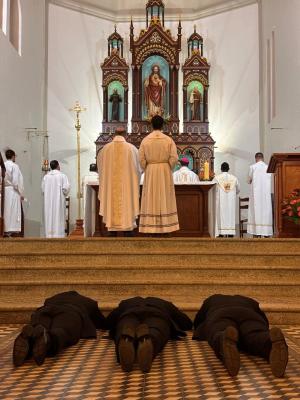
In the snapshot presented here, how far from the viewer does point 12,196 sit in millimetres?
11852

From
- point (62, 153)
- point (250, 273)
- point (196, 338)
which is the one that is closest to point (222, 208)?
point (62, 153)

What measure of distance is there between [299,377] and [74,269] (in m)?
3.16

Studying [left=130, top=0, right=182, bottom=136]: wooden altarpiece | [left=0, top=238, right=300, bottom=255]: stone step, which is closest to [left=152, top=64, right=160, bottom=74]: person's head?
[left=130, top=0, right=182, bottom=136]: wooden altarpiece

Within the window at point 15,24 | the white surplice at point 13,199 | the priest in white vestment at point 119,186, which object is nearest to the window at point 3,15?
the window at point 15,24

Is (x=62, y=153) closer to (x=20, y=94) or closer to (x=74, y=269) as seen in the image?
(x=20, y=94)

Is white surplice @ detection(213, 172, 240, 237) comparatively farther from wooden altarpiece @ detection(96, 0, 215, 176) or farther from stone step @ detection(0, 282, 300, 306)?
stone step @ detection(0, 282, 300, 306)

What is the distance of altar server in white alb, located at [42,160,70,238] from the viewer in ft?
44.4

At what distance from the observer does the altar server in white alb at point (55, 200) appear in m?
13.5

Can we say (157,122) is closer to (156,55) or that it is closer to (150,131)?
(150,131)

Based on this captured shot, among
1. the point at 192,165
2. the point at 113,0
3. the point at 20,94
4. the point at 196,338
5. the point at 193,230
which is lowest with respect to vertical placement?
the point at 196,338

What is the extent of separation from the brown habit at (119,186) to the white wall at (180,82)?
6689mm

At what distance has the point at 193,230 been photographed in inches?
420

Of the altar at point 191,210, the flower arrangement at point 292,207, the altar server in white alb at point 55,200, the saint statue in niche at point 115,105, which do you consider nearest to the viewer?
the flower arrangement at point 292,207

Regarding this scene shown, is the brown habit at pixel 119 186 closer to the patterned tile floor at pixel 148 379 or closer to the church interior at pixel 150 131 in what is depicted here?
the church interior at pixel 150 131
